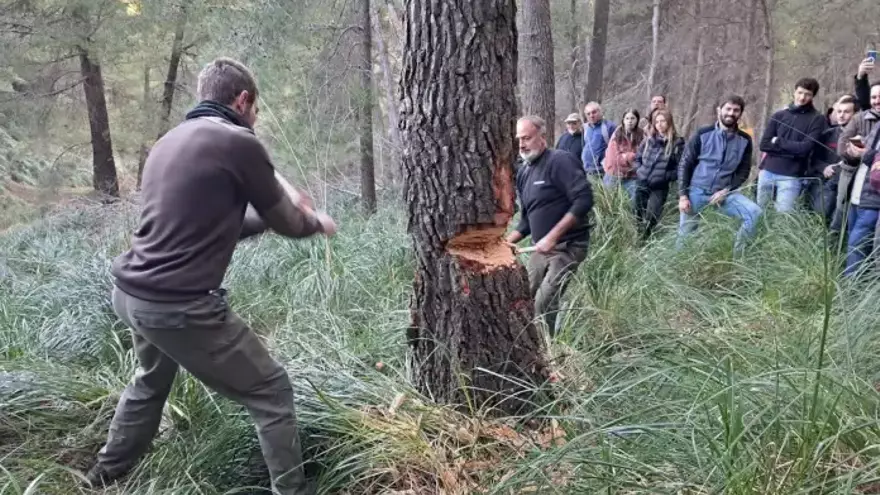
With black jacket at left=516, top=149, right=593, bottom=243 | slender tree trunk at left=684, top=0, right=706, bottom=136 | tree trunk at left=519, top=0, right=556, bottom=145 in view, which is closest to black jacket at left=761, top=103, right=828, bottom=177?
tree trunk at left=519, top=0, right=556, bottom=145

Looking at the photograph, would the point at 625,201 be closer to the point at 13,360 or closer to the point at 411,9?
the point at 411,9

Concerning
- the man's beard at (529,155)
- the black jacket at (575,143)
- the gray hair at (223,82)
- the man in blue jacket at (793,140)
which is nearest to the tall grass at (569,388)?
the man's beard at (529,155)

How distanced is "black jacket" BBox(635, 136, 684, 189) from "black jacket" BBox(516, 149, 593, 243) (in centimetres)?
248

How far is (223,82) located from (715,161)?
4.89 meters

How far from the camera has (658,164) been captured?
6.69m

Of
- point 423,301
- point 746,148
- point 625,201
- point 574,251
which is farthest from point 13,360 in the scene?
point 746,148

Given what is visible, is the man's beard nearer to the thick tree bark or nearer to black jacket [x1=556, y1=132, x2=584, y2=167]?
black jacket [x1=556, y1=132, x2=584, y2=167]

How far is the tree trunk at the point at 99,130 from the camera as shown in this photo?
46.9 ft

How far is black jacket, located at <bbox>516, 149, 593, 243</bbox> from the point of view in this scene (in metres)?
4.33

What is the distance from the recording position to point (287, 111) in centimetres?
911

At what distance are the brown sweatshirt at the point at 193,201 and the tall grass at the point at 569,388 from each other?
756 millimetres

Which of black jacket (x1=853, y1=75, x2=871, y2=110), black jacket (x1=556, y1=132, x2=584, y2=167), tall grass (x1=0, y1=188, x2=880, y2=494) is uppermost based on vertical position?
black jacket (x1=853, y1=75, x2=871, y2=110)

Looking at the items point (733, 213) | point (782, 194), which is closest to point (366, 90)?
point (733, 213)

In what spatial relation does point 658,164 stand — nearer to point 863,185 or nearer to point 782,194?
point 782,194
